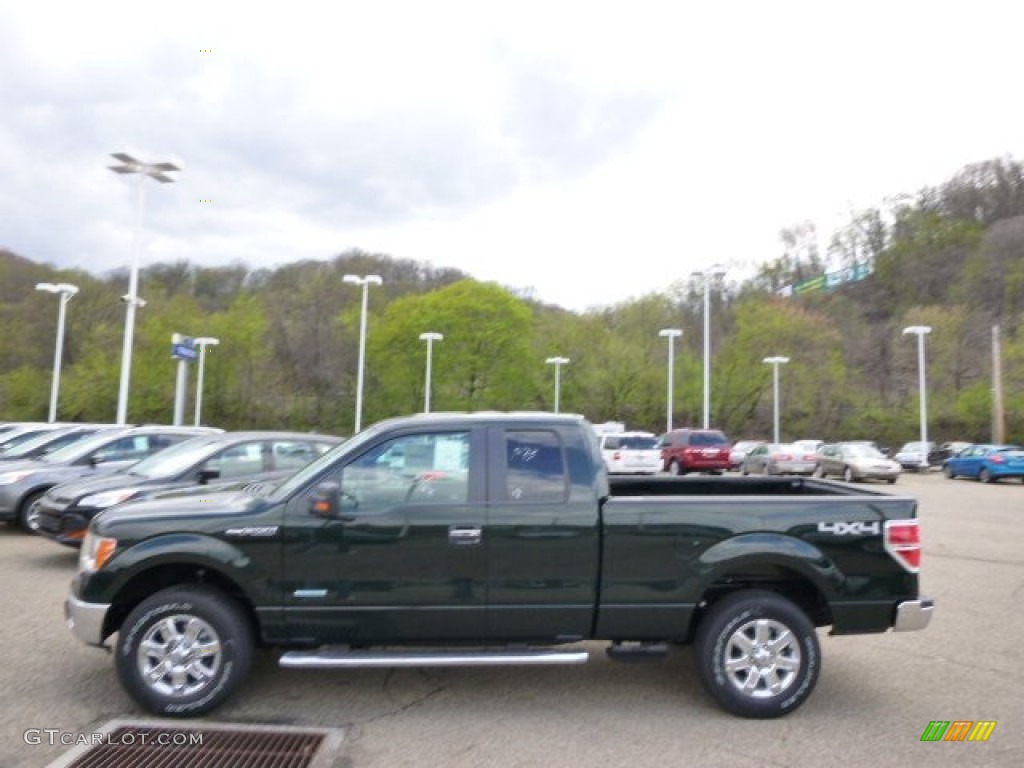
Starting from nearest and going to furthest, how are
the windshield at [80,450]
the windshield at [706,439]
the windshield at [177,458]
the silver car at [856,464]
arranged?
the windshield at [177,458]
the windshield at [80,450]
the silver car at [856,464]
the windshield at [706,439]

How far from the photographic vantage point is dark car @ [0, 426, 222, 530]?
1145 centimetres

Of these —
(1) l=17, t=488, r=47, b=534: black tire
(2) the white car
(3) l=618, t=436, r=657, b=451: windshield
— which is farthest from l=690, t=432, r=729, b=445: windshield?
(1) l=17, t=488, r=47, b=534: black tire

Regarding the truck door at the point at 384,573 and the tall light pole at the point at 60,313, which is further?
the tall light pole at the point at 60,313

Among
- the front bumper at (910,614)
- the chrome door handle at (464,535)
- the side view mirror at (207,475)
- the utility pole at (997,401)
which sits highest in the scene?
the utility pole at (997,401)

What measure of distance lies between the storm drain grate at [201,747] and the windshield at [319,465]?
53.7 inches

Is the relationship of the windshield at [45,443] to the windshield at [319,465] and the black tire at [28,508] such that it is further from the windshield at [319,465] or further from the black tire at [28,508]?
the windshield at [319,465]

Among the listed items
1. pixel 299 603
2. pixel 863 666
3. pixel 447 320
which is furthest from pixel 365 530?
pixel 447 320

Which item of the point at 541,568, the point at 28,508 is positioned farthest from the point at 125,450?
the point at 541,568

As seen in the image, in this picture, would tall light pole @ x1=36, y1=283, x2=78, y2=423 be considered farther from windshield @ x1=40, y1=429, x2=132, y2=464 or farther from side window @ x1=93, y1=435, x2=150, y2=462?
side window @ x1=93, y1=435, x2=150, y2=462

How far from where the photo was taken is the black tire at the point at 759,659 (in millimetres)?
4926

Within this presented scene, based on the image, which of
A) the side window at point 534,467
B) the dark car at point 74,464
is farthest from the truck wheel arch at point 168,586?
the dark car at point 74,464

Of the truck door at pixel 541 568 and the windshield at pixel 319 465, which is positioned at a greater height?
the windshield at pixel 319 465

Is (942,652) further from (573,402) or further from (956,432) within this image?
(956,432)

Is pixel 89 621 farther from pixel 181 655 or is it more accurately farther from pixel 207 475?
pixel 207 475
